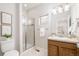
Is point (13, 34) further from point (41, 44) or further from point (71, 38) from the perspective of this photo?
point (71, 38)

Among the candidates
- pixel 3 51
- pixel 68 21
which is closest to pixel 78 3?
pixel 68 21

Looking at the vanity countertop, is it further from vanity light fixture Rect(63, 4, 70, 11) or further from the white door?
vanity light fixture Rect(63, 4, 70, 11)

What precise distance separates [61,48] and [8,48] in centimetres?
70

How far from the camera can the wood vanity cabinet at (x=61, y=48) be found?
1528mm

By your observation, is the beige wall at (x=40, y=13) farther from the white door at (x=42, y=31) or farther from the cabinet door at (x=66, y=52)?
the cabinet door at (x=66, y=52)

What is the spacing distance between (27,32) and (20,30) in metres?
0.10

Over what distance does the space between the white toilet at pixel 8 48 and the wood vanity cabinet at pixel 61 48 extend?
0.46 meters

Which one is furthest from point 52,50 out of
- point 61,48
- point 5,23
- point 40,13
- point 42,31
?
point 5,23

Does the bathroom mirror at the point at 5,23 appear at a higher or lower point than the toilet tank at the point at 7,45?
higher

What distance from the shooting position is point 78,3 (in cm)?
156

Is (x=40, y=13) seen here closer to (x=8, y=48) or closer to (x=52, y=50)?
(x=52, y=50)

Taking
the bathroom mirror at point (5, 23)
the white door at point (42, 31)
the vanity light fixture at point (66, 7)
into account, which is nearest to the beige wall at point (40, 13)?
the white door at point (42, 31)

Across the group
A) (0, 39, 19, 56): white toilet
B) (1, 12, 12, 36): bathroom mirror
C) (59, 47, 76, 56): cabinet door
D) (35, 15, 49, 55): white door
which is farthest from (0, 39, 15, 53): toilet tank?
(59, 47, 76, 56): cabinet door

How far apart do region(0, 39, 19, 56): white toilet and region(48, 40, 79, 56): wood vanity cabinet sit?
1.52 ft
